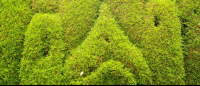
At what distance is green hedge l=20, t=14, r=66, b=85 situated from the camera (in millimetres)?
2609

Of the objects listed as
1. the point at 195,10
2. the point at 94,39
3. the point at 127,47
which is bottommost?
the point at 127,47

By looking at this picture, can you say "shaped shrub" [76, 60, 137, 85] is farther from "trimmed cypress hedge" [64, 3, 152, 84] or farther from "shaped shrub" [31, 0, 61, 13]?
"shaped shrub" [31, 0, 61, 13]

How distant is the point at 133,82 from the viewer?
249 cm

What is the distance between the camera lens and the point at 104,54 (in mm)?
2711

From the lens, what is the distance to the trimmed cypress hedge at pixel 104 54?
262 cm

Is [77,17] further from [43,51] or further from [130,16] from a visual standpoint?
[130,16]

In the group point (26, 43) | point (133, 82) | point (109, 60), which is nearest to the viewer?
point (133, 82)

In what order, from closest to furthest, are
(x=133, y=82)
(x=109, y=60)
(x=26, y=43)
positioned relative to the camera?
(x=133, y=82) → (x=109, y=60) → (x=26, y=43)

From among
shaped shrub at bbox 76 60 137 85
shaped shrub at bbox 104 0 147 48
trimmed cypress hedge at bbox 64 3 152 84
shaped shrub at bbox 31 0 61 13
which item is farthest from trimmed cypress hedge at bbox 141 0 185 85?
shaped shrub at bbox 31 0 61 13

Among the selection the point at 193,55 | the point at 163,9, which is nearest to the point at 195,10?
the point at 163,9

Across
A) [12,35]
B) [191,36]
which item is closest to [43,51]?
[12,35]

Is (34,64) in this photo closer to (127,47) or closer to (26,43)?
(26,43)

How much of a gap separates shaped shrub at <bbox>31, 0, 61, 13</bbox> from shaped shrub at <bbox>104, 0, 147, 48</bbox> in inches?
49.0

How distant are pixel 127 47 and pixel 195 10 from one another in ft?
6.48
